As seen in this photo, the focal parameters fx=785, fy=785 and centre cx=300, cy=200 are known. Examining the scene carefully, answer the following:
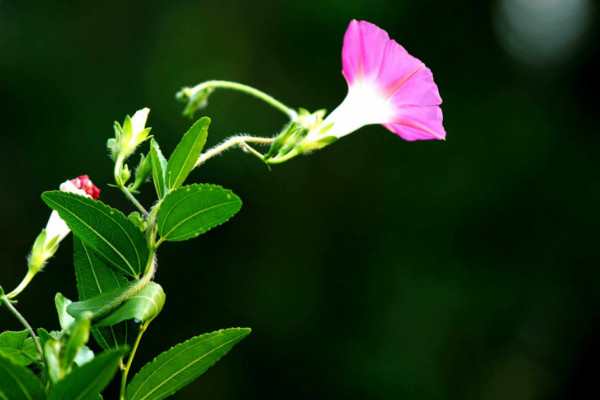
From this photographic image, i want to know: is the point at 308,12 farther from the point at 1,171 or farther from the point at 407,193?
the point at 1,171

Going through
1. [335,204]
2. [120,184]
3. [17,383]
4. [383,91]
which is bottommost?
[17,383]

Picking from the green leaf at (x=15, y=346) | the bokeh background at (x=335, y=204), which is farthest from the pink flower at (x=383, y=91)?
the bokeh background at (x=335, y=204)

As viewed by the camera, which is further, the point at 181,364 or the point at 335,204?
the point at 335,204

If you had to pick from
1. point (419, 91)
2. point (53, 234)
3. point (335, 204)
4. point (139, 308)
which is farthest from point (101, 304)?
point (335, 204)

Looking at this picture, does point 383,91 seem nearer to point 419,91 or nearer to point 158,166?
point 419,91

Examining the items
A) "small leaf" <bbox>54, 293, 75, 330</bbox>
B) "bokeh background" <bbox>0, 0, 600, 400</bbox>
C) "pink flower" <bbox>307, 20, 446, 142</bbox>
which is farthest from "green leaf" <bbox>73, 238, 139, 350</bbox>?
"bokeh background" <bbox>0, 0, 600, 400</bbox>

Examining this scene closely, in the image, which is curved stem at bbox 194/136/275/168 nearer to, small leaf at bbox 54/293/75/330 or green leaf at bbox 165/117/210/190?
green leaf at bbox 165/117/210/190

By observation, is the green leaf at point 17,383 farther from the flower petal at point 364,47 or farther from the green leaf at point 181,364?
the flower petal at point 364,47
